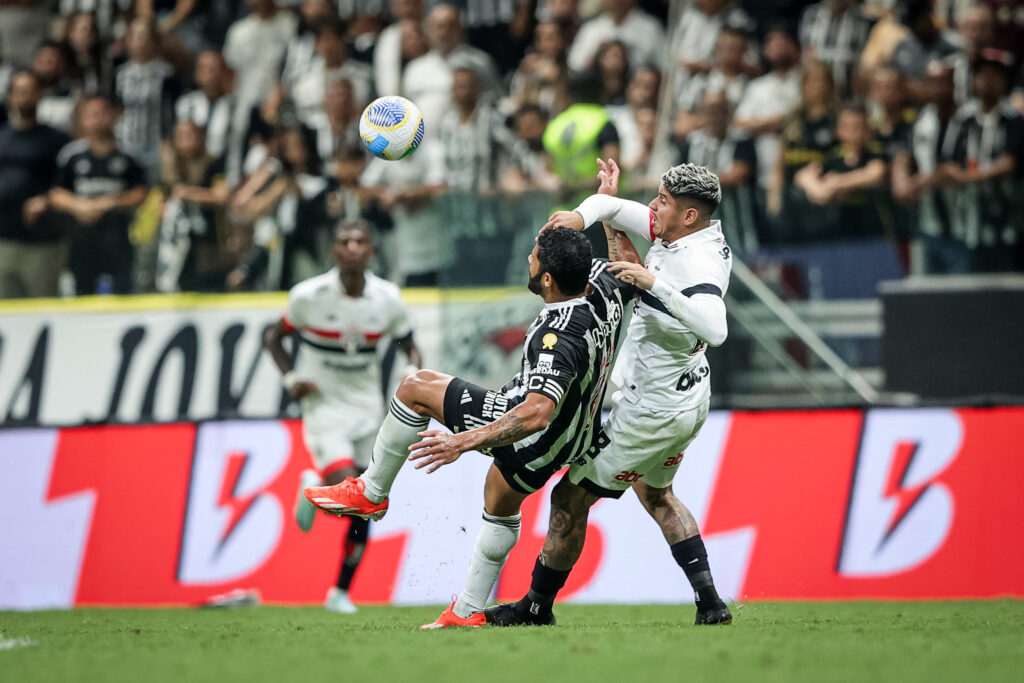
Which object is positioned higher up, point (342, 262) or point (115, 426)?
point (342, 262)

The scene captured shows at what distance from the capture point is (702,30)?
13.4m

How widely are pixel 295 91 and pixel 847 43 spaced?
5.74m

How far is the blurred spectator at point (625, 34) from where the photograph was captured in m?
13.5

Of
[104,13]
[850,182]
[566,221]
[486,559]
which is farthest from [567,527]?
[104,13]

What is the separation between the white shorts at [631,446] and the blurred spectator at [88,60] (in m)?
10.0

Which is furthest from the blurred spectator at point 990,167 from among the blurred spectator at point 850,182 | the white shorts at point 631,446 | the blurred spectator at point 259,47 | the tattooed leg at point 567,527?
the blurred spectator at point 259,47

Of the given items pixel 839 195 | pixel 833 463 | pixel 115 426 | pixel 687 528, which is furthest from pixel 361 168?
pixel 687 528

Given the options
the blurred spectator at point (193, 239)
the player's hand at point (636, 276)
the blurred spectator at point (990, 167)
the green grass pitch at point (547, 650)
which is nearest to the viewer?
the green grass pitch at point (547, 650)

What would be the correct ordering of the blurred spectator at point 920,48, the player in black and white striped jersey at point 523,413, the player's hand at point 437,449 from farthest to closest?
the blurred spectator at point 920,48 → the player in black and white striped jersey at point 523,413 → the player's hand at point 437,449

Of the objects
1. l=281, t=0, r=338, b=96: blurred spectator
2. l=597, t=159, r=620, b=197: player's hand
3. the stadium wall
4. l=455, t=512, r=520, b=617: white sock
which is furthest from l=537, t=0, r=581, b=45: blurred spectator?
l=455, t=512, r=520, b=617: white sock

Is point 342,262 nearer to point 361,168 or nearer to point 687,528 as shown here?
point 361,168

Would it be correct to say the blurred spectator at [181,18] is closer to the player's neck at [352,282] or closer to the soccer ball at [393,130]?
the player's neck at [352,282]

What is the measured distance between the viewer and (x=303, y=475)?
405 inches

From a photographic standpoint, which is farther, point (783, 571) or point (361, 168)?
point (361, 168)
